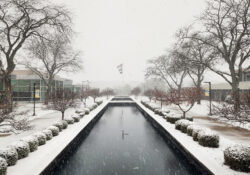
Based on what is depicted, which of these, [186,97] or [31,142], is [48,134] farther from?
[186,97]

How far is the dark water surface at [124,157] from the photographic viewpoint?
7719mm

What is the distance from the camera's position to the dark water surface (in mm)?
7719

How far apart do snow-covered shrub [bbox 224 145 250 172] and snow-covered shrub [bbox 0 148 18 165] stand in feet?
26.2

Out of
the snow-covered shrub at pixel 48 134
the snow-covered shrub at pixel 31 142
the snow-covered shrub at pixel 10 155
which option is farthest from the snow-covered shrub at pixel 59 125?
the snow-covered shrub at pixel 10 155

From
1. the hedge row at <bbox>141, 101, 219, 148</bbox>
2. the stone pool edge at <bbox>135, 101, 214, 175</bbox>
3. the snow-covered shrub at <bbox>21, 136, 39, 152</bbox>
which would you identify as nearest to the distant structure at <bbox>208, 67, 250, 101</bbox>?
the hedge row at <bbox>141, 101, 219, 148</bbox>

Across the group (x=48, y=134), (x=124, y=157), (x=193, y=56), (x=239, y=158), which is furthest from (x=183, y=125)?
(x=193, y=56)

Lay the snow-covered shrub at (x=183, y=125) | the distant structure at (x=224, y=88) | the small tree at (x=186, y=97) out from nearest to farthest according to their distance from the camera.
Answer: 1. the snow-covered shrub at (x=183, y=125)
2. the small tree at (x=186, y=97)
3. the distant structure at (x=224, y=88)

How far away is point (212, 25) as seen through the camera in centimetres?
1889

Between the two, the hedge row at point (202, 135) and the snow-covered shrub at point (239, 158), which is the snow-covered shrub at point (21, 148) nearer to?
the snow-covered shrub at point (239, 158)

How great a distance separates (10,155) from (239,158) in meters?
8.25

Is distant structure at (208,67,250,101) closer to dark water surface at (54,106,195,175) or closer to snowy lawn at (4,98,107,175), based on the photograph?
dark water surface at (54,106,195,175)

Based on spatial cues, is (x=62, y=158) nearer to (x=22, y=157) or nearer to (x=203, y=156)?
(x=22, y=157)

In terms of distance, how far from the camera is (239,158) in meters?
5.99

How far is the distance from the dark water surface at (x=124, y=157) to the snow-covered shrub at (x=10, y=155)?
1774 mm
